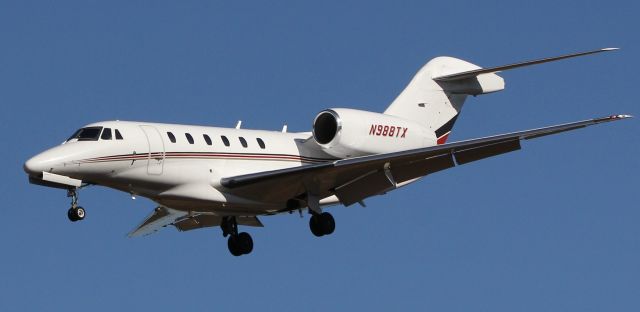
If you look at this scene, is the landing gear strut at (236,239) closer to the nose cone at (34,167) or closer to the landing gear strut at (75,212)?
the landing gear strut at (75,212)

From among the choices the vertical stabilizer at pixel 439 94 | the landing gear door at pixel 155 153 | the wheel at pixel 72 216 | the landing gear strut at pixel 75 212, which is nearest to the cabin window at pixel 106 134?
the landing gear door at pixel 155 153

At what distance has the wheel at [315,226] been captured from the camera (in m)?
26.7

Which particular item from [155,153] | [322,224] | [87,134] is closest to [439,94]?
[322,224]

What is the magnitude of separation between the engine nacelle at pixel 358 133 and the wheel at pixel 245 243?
2612 mm

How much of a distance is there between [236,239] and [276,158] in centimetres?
212

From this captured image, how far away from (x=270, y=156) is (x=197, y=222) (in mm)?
2835

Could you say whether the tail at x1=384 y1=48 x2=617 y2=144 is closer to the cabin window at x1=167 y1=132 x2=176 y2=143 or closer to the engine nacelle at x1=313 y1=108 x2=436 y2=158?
the engine nacelle at x1=313 y1=108 x2=436 y2=158

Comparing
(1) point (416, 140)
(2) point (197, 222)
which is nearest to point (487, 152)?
(1) point (416, 140)

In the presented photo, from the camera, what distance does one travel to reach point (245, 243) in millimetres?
28141

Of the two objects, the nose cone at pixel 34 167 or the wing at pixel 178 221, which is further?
the wing at pixel 178 221

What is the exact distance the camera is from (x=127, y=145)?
24.9 meters

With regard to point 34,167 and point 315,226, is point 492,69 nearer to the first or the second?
point 315,226

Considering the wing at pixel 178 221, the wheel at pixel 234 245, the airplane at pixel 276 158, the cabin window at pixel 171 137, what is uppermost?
the cabin window at pixel 171 137

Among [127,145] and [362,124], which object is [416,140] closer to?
[362,124]
